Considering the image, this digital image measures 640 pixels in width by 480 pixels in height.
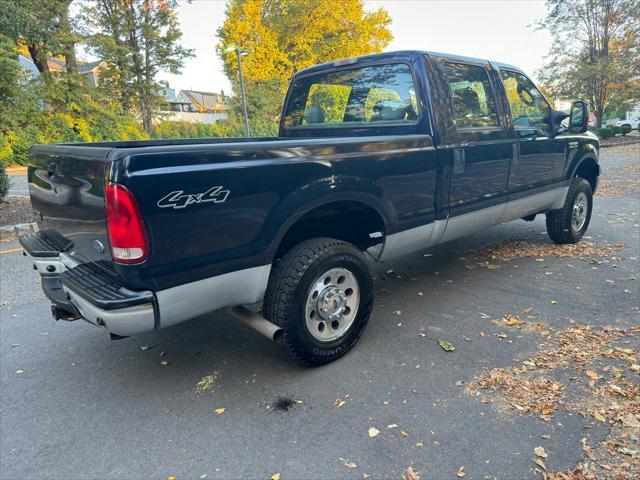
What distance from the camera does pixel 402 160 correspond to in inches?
126

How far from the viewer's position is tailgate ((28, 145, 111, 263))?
2.28 m

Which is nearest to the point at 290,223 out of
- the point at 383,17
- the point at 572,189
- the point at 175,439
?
the point at 175,439

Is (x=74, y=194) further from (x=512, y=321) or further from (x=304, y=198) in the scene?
(x=512, y=321)

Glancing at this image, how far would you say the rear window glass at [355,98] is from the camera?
3650 mm

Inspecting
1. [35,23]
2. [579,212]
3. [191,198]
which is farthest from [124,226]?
[35,23]

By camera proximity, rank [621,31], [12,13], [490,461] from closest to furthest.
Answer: [490,461] → [12,13] → [621,31]

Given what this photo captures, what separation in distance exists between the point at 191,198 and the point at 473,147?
256cm

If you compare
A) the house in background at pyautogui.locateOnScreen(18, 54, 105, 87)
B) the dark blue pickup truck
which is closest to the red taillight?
the dark blue pickup truck

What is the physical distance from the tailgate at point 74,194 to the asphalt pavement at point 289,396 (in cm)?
99

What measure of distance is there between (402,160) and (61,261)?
2.35 m

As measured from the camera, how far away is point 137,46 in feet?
76.8

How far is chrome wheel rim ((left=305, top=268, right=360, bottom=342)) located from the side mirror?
Result: 3.42 metres

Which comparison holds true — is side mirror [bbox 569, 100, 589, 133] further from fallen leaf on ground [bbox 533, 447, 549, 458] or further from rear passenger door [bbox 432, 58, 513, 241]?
fallen leaf on ground [bbox 533, 447, 549, 458]

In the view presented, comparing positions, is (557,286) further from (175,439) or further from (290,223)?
(175,439)
